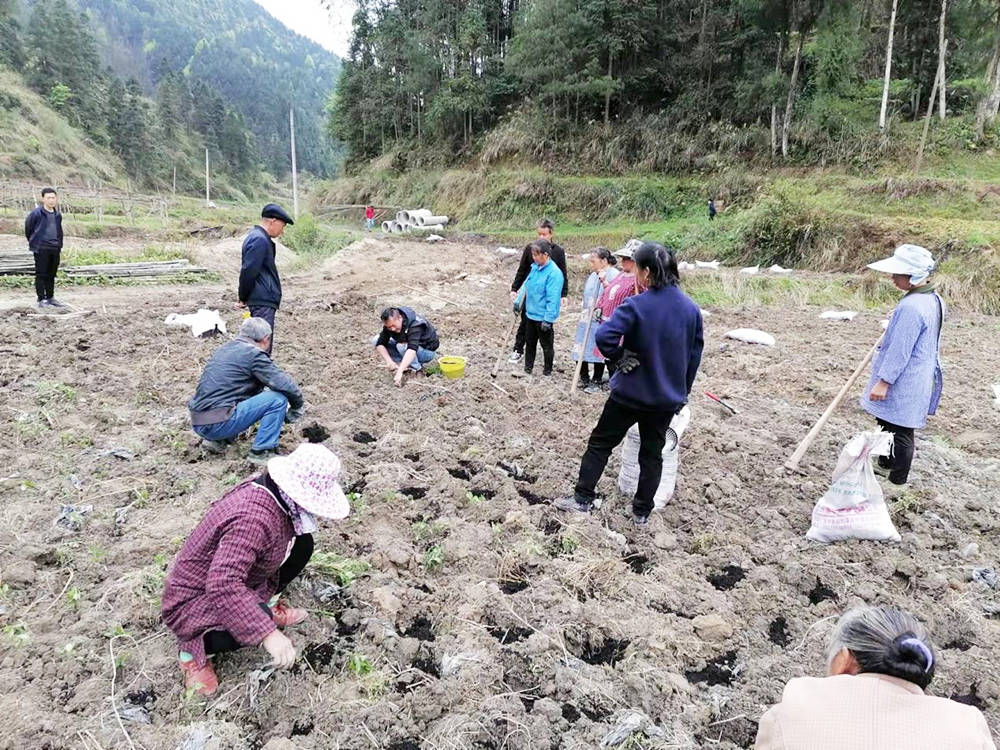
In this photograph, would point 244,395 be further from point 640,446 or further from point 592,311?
point 592,311

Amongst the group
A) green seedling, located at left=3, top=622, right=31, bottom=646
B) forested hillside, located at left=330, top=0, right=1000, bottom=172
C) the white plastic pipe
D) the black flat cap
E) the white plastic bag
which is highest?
forested hillside, located at left=330, top=0, right=1000, bottom=172

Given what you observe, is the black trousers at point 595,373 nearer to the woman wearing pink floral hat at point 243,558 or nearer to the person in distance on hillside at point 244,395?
the person in distance on hillside at point 244,395

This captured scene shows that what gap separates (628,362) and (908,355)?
5.94 ft

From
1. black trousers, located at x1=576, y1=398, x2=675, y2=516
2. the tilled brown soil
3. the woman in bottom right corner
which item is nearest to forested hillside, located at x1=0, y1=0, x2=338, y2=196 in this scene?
the tilled brown soil

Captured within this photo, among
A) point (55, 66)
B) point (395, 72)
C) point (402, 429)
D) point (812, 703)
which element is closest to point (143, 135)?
point (55, 66)

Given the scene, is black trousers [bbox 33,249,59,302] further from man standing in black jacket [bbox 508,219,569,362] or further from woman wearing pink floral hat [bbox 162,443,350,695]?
woman wearing pink floral hat [bbox 162,443,350,695]

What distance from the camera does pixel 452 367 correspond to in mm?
5992

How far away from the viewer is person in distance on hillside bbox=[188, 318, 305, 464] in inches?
157

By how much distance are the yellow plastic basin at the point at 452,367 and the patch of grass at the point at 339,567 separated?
119 inches

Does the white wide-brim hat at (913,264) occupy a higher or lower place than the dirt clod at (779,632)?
higher

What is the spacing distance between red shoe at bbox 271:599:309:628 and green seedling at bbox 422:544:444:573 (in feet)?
2.28

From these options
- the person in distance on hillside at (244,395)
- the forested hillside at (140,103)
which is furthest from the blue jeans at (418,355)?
the forested hillside at (140,103)

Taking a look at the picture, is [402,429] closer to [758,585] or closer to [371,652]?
[371,652]

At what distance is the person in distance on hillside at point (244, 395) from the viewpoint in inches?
157
